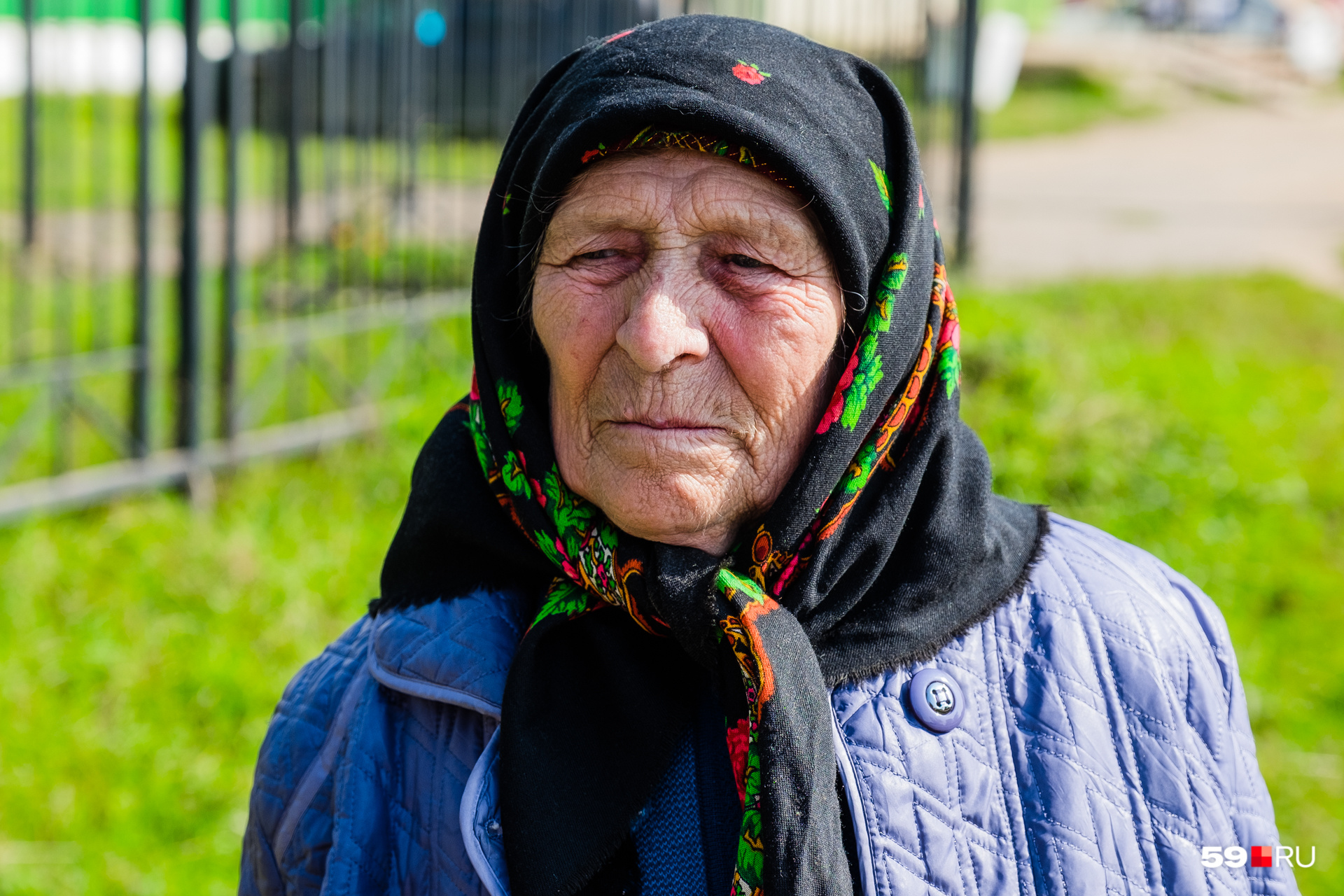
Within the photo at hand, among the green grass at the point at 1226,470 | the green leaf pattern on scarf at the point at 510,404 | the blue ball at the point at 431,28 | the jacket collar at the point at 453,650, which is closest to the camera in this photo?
the jacket collar at the point at 453,650

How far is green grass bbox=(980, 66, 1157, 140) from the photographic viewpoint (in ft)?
58.4

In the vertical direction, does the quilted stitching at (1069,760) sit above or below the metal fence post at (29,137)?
below

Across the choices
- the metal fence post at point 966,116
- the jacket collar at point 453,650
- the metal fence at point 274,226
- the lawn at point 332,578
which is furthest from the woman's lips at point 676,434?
the metal fence post at point 966,116

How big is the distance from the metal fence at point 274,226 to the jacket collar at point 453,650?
128 inches

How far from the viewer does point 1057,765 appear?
1.54 metres

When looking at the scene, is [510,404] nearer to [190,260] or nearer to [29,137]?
[190,260]

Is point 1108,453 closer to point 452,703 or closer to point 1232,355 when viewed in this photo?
point 1232,355

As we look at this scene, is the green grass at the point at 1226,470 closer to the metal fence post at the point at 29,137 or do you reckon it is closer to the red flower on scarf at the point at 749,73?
the red flower on scarf at the point at 749,73

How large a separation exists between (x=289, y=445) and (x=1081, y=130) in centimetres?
1561

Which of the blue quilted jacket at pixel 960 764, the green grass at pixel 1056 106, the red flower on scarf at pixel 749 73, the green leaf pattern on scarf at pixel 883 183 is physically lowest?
the blue quilted jacket at pixel 960 764

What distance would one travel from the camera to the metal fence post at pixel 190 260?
466cm

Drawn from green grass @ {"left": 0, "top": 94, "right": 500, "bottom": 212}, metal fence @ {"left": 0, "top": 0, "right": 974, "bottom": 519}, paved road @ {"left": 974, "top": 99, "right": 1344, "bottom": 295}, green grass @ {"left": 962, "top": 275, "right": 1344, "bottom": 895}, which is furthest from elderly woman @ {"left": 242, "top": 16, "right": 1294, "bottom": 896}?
paved road @ {"left": 974, "top": 99, "right": 1344, "bottom": 295}

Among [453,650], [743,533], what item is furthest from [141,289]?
[743,533]

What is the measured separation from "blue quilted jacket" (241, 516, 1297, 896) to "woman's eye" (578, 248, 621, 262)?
46 centimetres
